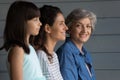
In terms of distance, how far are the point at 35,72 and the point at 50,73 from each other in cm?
21

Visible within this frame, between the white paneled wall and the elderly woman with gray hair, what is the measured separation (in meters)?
1.01

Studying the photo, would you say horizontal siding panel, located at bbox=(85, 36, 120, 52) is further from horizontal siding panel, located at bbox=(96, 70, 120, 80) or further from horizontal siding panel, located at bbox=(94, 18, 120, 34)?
horizontal siding panel, located at bbox=(96, 70, 120, 80)

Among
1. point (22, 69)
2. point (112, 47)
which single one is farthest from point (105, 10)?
point (22, 69)

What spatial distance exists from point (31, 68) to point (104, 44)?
191 cm

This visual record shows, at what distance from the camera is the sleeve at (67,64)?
3.24 meters

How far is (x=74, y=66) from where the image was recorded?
3.30 meters

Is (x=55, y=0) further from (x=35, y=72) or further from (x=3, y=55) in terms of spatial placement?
(x=35, y=72)

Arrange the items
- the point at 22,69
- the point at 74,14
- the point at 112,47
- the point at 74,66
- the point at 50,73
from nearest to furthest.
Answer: the point at 22,69 < the point at 50,73 < the point at 74,66 < the point at 74,14 < the point at 112,47

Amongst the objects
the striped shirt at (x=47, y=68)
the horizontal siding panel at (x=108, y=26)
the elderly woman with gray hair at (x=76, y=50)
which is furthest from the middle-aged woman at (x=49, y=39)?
the horizontal siding panel at (x=108, y=26)

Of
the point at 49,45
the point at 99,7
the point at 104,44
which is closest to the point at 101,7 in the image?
the point at 99,7

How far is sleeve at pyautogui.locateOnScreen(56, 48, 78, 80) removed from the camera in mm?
3238

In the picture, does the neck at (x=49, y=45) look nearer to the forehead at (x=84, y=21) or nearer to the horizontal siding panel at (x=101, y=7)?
the forehead at (x=84, y=21)

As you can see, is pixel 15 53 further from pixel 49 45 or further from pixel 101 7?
pixel 101 7

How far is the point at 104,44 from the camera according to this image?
182 inches
